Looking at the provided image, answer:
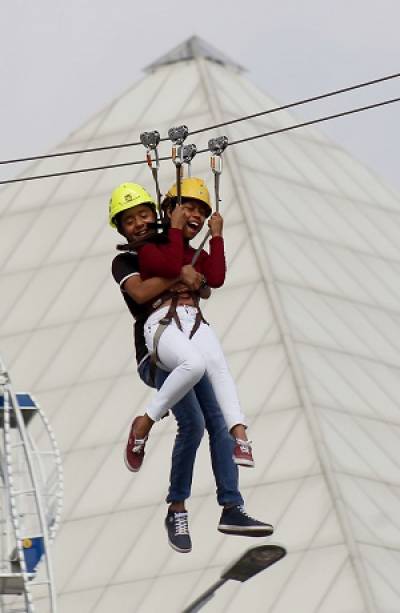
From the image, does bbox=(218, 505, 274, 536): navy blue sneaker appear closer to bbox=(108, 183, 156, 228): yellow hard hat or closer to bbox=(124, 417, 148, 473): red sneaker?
bbox=(124, 417, 148, 473): red sneaker

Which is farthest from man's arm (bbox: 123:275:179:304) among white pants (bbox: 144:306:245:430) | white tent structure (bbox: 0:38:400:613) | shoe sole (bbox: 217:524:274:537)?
white tent structure (bbox: 0:38:400:613)

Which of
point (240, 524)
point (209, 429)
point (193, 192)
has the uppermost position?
point (193, 192)

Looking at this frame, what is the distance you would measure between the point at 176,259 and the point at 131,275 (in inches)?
26.0

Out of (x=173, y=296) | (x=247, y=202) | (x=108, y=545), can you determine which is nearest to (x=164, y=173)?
(x=247, y=202)

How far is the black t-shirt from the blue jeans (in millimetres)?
246

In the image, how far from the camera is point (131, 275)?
87.5 ft

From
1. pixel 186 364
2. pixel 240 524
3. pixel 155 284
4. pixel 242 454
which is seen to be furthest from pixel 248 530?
pixel 155 284

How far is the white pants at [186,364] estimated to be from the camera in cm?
Result: 2647

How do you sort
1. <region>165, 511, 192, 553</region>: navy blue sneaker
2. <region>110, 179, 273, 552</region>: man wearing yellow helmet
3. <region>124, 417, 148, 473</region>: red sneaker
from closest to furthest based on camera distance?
<region>110, 179, 273, 552</region>: man wearing yellow helmet
<region>124, 417, 148, 473</region>: red sneaker
<region>165, 511, 192, 553</region>: navy blue sneaker

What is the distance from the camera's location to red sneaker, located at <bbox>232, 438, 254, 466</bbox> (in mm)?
26125

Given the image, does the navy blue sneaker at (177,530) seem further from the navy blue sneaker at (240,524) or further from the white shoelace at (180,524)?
the navy blue sneaker at (240,524)

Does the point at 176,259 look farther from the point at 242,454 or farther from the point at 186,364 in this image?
the point at 242,454

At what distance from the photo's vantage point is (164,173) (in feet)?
244

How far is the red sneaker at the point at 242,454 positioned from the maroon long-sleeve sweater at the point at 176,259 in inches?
67.9
